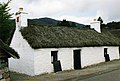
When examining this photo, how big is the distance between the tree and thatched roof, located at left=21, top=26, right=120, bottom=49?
10.3 m

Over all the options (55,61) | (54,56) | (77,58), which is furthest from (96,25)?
(55,61)

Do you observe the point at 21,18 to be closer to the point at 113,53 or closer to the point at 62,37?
the point at 62,37

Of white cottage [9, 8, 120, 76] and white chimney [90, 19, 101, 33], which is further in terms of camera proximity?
white chimney [90, 19, 101, 33]

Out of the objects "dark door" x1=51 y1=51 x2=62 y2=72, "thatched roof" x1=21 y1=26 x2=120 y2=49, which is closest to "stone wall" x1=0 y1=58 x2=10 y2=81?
"thatched roof" x1=21 y1=26 x2=120 y2=49

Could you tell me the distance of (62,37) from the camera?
2441 centimetres

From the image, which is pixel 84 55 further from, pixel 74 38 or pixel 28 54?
pixel 28 54

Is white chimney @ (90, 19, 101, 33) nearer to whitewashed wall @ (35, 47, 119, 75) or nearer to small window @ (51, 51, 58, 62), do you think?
whitewashed wall @ (35, 47, 119, 75)

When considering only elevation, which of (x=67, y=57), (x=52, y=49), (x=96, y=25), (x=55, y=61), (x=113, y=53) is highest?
(x=96, y=25)

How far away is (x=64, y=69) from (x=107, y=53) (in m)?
7.43

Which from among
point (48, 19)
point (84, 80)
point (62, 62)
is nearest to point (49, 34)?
point (62, 62)

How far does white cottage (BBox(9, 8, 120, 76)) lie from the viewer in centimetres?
2131

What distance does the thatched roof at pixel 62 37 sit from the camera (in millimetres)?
21852

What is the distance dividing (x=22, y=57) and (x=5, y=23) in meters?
12.9

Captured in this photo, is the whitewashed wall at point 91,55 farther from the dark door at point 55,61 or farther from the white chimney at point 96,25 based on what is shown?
the white chimney at point 96,25
